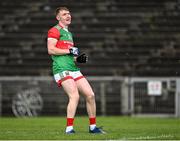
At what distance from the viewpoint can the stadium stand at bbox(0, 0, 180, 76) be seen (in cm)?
2511

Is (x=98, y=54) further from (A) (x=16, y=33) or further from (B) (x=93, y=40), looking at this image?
(A) (x=16, y=33)

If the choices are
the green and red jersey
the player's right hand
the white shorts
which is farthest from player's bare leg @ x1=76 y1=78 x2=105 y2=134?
the player's right hand

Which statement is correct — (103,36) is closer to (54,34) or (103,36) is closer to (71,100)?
(54,34)

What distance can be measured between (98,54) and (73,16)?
210 centimetres

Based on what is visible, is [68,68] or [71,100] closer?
[71,100]

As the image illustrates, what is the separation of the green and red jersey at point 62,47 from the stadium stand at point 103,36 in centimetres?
1260

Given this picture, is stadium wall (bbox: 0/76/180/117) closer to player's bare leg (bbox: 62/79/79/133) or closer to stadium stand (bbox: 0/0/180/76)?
stadium stand (bbox: 0/0/180/76)

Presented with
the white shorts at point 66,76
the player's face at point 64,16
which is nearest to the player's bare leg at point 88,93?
the white shorts at point 66,76

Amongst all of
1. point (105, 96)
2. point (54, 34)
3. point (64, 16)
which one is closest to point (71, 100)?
point (54, 34)

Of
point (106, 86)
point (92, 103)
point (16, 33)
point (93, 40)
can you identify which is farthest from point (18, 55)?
point (92, 103)

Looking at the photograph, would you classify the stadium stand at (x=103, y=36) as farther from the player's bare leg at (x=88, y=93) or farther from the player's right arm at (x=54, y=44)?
the player's right arm at (x=54, y=44)

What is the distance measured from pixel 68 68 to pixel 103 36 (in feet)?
45.4

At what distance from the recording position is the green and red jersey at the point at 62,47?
39.7 feet

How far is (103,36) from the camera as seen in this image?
1018 inches
